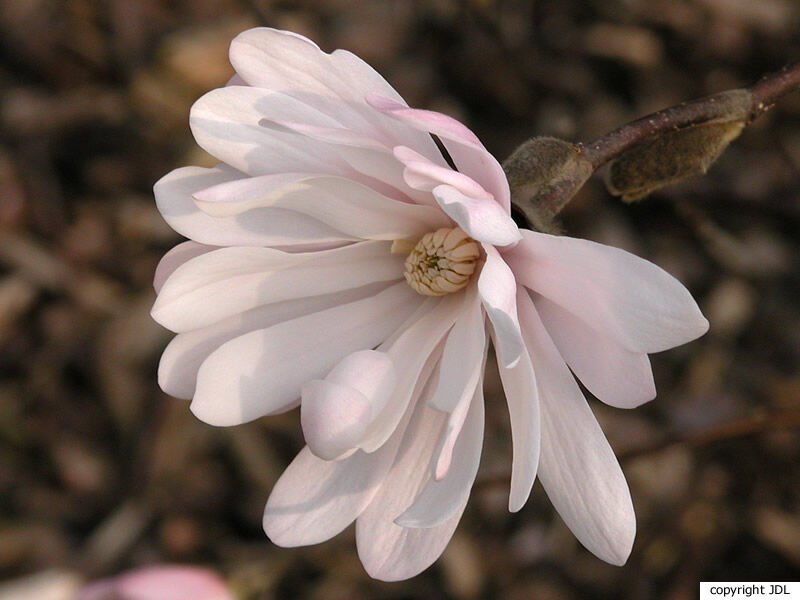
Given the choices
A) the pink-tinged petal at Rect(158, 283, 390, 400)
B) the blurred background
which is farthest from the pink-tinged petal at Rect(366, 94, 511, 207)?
the blurred background

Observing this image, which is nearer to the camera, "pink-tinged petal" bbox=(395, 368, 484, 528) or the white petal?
"pink-tinged petal" bbox=(395, 368, 484, 528)

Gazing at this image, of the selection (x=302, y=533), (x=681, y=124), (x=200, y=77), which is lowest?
(x=302, y=533)

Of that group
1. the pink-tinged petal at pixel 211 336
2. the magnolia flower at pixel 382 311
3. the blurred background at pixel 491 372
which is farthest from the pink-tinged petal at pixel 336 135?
the blurred background at pixel 491 372

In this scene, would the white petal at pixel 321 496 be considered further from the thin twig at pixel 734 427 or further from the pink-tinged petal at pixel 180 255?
the thin twig at pixel 734 427

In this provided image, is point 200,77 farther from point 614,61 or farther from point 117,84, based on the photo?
point 614,61

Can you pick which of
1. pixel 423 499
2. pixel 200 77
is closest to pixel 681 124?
pixel 423 499

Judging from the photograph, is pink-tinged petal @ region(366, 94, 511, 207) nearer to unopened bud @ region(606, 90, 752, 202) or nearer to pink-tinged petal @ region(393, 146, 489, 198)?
pink-tinged petal @ region(393, 146, 489, 198)
